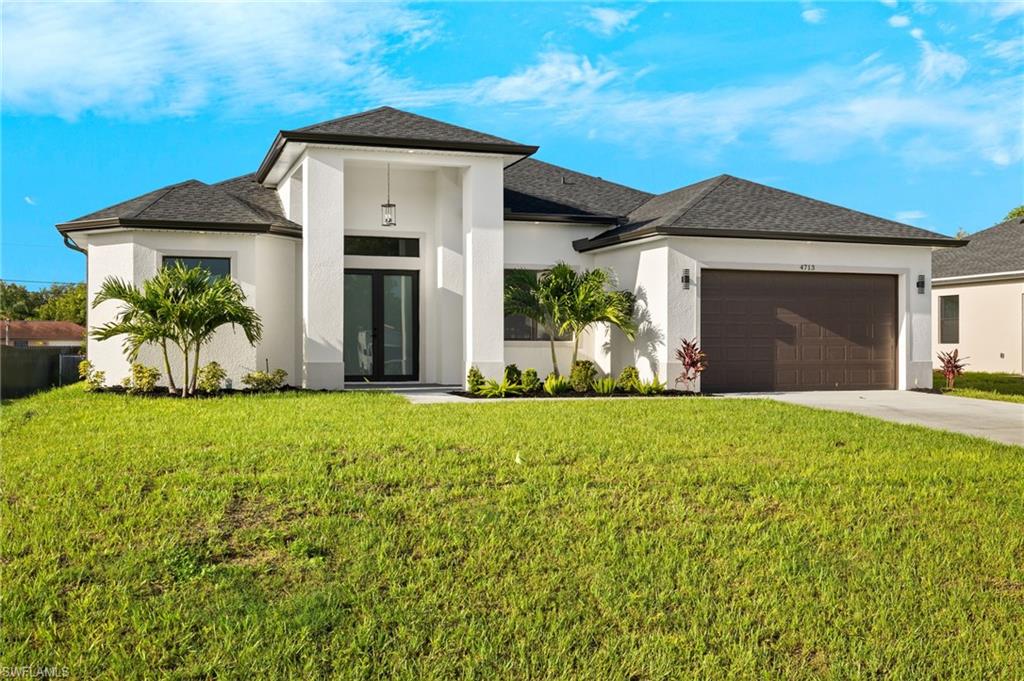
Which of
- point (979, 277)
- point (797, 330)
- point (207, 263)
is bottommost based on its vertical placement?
point (797, 330)

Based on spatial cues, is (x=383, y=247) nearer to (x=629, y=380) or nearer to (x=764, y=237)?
(x=629, y=380)

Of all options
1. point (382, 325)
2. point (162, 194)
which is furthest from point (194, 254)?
point (382, 325)

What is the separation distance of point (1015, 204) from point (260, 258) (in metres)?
42.6

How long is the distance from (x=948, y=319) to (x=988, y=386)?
669 cm

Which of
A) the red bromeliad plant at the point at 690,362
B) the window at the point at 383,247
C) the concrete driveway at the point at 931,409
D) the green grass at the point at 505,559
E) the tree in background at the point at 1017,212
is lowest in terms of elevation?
the green grass at the point at 505,559

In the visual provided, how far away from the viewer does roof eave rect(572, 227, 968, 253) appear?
52.6 ft

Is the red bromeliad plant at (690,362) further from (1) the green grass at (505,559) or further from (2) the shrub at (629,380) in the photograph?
(1) the green grass at (505,559)

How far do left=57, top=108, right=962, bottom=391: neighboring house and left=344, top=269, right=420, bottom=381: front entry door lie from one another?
3cm

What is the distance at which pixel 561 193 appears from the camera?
67.9 ft

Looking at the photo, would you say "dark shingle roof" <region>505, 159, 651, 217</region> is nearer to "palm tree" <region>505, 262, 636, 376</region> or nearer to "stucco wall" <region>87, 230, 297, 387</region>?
"palm tree" <region>505, 262, 636, 376</region>

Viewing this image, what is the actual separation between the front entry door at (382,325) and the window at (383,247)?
1.25 ft

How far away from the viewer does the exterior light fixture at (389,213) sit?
17.6 meters

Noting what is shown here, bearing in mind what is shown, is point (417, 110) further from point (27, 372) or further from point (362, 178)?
point (27, 372)

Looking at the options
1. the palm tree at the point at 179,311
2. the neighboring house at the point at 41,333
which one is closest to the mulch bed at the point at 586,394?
the palm tree at the point at 179,311
